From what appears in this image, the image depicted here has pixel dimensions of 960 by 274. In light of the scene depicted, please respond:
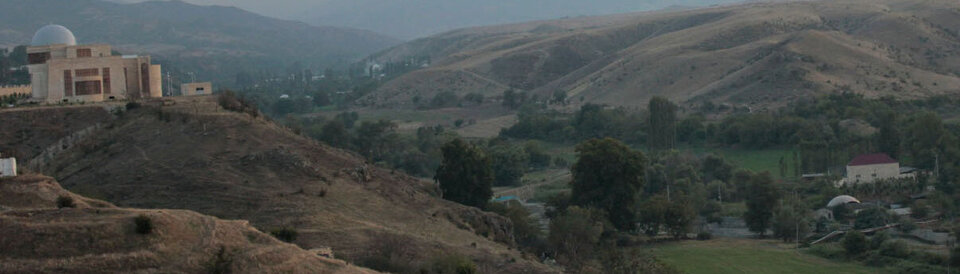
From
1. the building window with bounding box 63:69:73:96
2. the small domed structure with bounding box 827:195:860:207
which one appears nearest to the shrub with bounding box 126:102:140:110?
the building window with bounding box 63:69:73:96

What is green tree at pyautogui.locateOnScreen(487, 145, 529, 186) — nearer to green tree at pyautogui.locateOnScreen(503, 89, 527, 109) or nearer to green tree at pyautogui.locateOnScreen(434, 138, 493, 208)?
green tree at pyautogui.locateOnScreen(434, 138, 493, 208)

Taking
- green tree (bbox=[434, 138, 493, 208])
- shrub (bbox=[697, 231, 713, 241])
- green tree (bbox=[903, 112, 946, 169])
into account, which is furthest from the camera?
green tree (bbox=[903, 112, 946, 169])

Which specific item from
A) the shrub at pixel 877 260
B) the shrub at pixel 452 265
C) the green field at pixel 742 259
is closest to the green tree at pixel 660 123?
the green field at pixel 742 259

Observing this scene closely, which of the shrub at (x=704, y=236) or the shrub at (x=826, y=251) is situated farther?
the shrub at (x=704, y=236)

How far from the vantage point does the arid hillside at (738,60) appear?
10094 cm

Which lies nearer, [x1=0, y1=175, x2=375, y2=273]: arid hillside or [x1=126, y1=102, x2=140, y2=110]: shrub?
[x1=0, y1=175, x2=375, y2=273]: arid hillside

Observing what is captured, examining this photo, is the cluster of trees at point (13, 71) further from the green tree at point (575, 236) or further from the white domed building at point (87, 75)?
the green tree at point (575, 236)

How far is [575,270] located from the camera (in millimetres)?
40062

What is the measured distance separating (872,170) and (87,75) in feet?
132

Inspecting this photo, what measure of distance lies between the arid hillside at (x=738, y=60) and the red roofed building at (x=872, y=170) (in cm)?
3081

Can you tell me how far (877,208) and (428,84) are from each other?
86.4 metres

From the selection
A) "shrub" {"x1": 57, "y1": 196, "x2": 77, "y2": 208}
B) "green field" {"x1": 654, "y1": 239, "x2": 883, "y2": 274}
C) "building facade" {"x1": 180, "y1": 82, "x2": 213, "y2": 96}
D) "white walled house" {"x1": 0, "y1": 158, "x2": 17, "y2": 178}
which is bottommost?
"green field" {"x1": 654, "y1": 239, "x2": 883, "y2": 274}

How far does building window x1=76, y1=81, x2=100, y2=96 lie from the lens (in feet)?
160

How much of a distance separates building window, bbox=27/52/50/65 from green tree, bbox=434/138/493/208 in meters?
17.5
